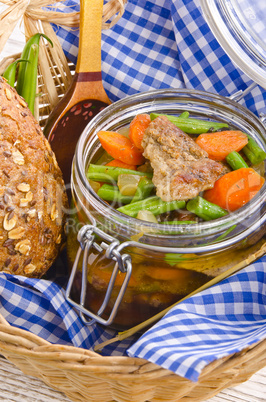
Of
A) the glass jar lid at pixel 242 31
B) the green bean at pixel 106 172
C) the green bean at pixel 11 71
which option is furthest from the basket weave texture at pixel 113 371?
the glass jar lid at pixel 242 31

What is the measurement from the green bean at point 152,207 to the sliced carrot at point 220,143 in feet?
0.71

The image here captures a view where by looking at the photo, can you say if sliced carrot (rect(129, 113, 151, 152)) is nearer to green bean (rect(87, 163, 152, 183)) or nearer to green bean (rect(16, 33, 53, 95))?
green bean (rect(87, 163, 152, 183))

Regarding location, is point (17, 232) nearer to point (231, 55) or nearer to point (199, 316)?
point (199, 316)

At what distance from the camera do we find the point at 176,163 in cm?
113

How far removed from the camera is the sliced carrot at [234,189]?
1127 millimetres

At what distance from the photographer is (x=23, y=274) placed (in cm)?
120

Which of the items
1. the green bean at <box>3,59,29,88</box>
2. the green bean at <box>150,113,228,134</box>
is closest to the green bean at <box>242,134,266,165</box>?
the green bean at <box>150,113,228,134</box>

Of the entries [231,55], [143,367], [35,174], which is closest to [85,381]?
[143,367]

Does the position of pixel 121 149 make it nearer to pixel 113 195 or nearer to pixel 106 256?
pixel 113 195

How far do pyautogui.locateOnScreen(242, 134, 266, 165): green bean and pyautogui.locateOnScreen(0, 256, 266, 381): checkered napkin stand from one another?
0.29 m

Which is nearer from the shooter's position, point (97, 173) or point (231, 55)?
point (97, 173)

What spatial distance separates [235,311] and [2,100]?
0.79m

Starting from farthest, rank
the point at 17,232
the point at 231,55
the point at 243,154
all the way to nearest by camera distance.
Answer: the point at 231,55 < the point at 243,154 < the point at 17,232

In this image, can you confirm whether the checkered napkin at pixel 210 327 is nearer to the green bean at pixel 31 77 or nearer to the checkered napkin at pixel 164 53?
the checkered napkin at pixel 164 53
